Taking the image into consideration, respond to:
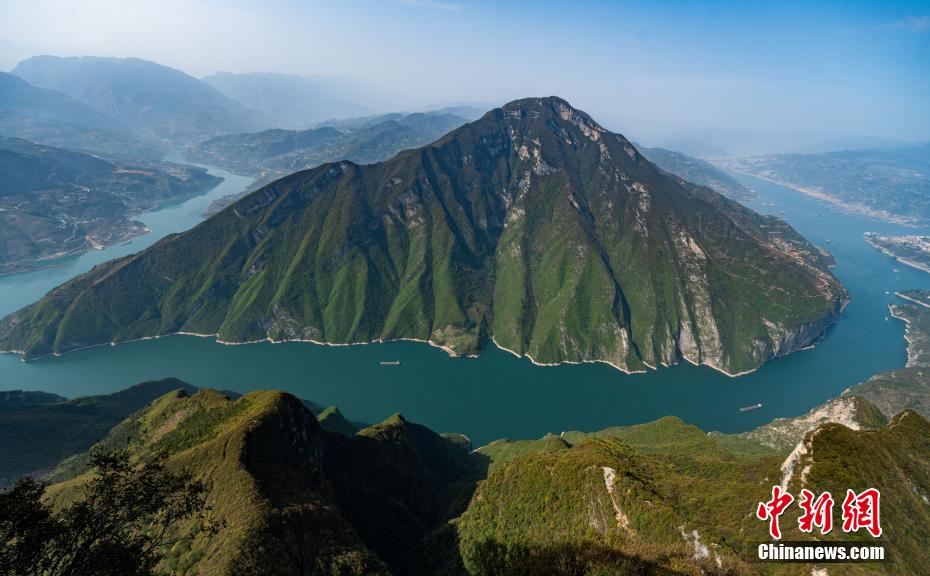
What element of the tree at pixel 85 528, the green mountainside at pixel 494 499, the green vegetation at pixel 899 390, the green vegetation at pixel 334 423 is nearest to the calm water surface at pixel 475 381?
the green vegetation at pixel 899 390

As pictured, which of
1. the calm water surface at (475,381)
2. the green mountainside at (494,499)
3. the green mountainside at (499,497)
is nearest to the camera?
the green mountainside at (499,497)

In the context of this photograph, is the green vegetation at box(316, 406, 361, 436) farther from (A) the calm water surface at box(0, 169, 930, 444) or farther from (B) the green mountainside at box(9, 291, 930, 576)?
(A) the calm water surface at box(0, 169, 930, 444)

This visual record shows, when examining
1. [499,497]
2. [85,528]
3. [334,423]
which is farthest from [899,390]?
[85,528]

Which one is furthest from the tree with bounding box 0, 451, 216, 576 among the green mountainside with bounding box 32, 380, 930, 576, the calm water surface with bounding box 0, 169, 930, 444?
the calm water surface with bounding box 0, 169, 930, 444

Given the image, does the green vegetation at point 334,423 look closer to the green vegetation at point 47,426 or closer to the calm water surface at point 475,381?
the calm water surface at point 475,381

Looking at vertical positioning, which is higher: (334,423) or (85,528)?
(85,528)

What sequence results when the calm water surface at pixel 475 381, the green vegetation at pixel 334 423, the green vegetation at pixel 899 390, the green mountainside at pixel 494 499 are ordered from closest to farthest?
the green mountainside at pixel 494 499, the green vegetation at pixel 334 423, the green vegetation at pixel 899 390, the calm water surface at pixel 475 381

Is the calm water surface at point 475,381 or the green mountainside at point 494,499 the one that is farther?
the calm water surface at point 475,381

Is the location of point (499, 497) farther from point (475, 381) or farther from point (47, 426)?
point (47, 426)
